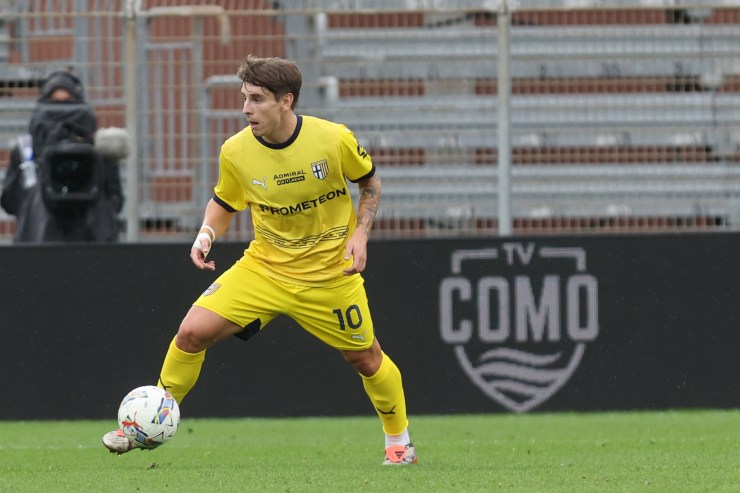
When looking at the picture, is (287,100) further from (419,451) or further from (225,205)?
(419,451)

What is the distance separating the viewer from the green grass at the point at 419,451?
6.12 meters

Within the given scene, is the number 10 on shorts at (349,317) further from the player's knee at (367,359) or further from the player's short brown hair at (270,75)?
the player's short brown hair at (270,75)

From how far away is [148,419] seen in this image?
6.53 meters

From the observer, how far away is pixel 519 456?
7.35m

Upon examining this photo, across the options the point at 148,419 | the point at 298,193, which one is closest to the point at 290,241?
the point at 298,193

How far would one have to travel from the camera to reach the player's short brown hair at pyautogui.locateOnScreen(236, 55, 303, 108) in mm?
6621

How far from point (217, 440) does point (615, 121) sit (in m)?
4.01

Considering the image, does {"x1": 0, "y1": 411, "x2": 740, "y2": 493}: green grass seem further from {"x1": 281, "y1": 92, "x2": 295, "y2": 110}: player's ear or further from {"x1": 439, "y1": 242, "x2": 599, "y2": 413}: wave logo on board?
{"x1": 281, "y1": 92, "x2": 295, "y2": 110}: player's ear

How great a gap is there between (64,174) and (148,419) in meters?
4.16

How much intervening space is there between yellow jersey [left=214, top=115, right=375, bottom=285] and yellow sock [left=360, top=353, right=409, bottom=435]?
1.69 feet

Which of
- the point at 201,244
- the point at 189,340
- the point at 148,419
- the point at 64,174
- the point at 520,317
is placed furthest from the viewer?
the point at 64,174

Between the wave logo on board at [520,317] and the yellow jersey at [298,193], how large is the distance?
282 centimetres

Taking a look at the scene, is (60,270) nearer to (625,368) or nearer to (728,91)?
(625,368)

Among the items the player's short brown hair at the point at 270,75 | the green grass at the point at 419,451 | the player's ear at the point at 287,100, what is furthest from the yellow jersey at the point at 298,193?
the green grass at the point at 419,451
